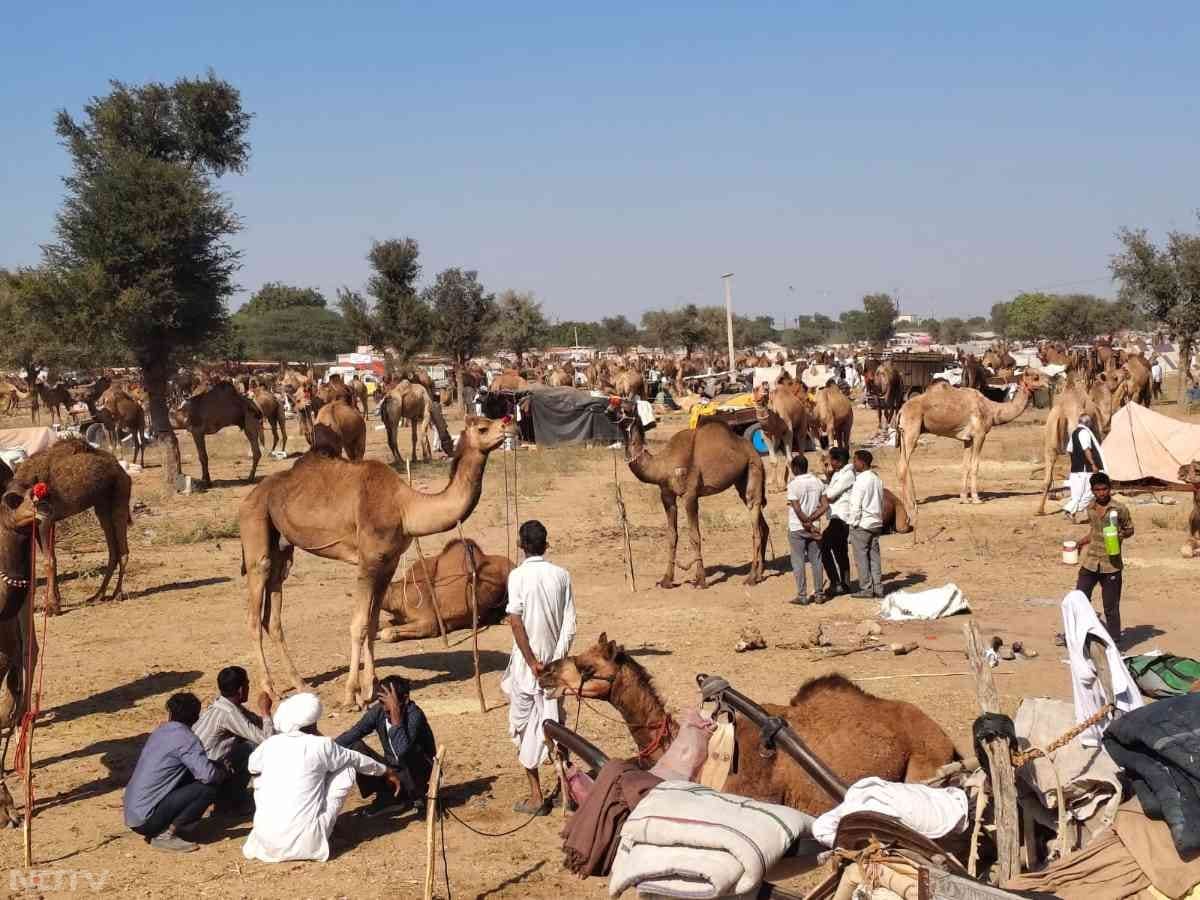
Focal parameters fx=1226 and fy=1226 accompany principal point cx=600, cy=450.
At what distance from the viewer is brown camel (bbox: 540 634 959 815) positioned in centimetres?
650

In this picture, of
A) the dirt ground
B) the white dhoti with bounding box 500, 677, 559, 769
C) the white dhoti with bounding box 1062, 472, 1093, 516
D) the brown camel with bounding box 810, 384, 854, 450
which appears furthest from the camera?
the brown camel with bounding box 810, 384, 854, 450

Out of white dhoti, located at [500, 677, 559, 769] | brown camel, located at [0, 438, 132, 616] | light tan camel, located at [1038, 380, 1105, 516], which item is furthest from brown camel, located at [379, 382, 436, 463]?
white dhoti, located at [500, 677, 559, 769]

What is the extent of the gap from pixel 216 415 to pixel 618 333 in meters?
103

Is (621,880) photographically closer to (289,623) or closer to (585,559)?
(289,623)

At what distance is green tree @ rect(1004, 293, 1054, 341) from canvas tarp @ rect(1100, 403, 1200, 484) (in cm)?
7065

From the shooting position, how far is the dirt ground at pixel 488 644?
7051mm

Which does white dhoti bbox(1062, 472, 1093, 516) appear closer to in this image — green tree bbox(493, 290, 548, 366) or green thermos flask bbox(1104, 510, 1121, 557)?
green thermos flask bbox(1104, 510, 1121, 557)

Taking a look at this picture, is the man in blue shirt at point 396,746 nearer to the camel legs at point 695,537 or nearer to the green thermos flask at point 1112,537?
the green thermos flask at point 1112,537

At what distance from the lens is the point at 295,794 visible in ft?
22.8

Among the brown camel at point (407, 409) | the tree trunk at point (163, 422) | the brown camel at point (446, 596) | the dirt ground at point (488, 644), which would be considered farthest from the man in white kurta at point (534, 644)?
the brown camel at point (407, 409)

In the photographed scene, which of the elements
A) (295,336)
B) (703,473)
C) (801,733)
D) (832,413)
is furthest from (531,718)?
(295,336)

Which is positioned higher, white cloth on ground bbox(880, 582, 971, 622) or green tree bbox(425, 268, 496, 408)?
green tree bbox(425, 268, 496, 408)

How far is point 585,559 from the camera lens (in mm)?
16375

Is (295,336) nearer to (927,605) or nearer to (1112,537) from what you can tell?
(927,605)
